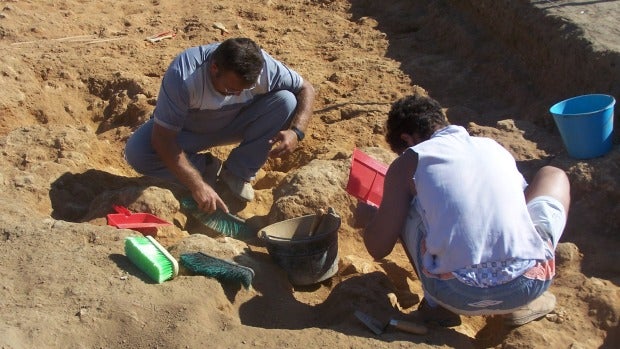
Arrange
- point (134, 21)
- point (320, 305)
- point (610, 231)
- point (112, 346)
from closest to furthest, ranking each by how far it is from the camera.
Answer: point (112, 346) < point (320, 305) < point (610, 231) < point (134, 21)

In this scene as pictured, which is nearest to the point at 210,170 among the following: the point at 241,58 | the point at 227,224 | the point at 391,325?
the point at 227,224

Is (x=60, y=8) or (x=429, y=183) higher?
(x=429, y=183)

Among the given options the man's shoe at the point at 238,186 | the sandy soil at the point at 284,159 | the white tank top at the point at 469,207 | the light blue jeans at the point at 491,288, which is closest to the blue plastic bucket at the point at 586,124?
the sandy soil at the point at 284,159

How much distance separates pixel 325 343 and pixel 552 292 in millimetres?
1247

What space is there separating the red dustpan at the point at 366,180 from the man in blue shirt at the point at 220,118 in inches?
23.3

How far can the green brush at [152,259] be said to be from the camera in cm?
361

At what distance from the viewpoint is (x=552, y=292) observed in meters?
3.97

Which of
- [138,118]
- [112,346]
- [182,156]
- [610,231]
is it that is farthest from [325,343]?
[138,118]

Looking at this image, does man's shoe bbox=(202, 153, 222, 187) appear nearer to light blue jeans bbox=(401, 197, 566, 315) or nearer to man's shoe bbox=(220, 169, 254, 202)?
man's shoe bbox=(220, 169, 254, 202)

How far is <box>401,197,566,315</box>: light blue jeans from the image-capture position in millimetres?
3322

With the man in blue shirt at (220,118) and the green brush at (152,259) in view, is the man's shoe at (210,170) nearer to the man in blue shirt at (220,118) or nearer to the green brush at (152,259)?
the man in blue shirt at (220,118)

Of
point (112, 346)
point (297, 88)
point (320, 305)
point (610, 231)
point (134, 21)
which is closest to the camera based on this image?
point (112, 346)

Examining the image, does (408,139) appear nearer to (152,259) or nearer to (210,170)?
(152,259)

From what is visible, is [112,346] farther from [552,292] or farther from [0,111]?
[0,111]
